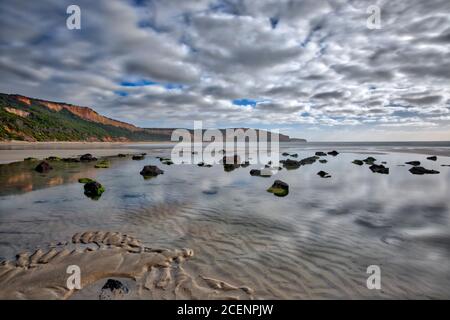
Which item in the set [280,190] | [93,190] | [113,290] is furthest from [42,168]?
[113,290]

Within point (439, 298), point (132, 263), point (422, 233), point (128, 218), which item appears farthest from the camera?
point (128, 218)

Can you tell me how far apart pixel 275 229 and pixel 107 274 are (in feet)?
18.3

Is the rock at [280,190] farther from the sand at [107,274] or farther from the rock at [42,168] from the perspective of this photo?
the rock at [42,168]

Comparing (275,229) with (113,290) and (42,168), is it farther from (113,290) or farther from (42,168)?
(42,168)

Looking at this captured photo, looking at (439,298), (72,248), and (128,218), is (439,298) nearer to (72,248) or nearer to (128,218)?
(72,248)

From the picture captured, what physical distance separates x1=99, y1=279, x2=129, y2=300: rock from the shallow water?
5.30ft

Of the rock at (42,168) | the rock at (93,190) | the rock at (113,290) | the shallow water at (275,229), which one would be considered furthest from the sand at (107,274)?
the rock at (42,168)

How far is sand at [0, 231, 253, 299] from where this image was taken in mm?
4879

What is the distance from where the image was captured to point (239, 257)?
21.4 feet

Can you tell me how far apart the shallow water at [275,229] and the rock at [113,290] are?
1616 mm

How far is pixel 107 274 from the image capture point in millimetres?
5590

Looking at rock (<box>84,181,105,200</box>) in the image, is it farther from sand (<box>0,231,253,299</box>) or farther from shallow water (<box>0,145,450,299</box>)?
sand (<box>0,231,253,299</box>)
